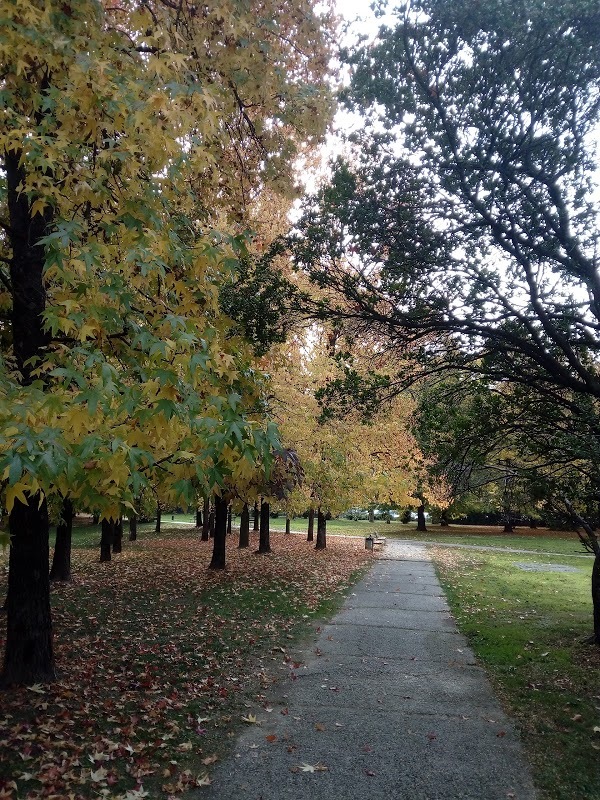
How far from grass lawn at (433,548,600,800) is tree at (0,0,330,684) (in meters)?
3.67

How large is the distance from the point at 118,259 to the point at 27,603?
3587mm

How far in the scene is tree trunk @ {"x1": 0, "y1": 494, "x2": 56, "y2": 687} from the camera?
5898 millimetres

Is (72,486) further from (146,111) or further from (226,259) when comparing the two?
(146,111)

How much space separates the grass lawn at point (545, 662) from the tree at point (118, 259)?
3.67 metres

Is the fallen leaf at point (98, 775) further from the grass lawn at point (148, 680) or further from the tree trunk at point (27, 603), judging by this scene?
the tree trunk at point (27, 603)

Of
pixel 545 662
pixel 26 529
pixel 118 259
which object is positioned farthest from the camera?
pixel 545 662

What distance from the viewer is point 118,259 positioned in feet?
18.2

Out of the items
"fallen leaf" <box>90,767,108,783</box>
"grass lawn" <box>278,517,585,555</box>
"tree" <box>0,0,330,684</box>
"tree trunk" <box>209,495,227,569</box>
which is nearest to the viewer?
"tree" <box>0,0,330,684</box>

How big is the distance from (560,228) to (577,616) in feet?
26.7

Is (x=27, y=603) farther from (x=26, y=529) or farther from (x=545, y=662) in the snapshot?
(x=545, y=662)

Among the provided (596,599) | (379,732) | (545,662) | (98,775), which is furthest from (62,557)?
(596,599)

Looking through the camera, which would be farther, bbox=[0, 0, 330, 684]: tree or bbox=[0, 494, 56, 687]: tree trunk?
bbox=[0, 494, 56, 687]: tree trunk

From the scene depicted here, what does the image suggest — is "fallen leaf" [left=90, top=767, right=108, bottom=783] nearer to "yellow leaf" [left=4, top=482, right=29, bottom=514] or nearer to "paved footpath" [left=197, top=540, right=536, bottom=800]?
"paved footpath" [left=197, top=540, right=536, bottom=800]

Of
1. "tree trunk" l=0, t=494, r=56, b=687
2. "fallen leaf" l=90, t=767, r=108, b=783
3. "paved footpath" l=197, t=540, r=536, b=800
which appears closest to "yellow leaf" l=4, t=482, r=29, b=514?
"fallen leaf" l=90, t=767, r=108, b=783
